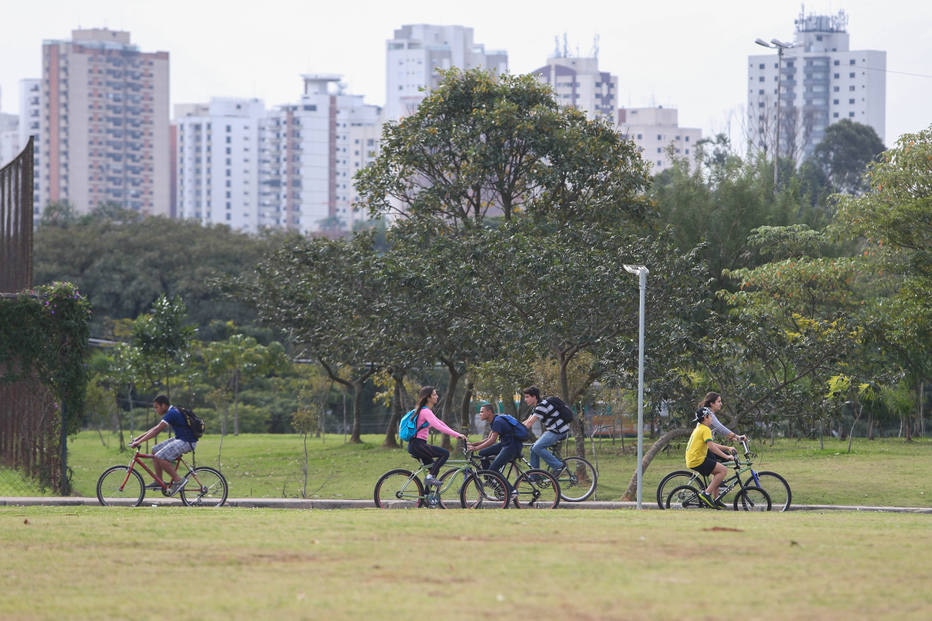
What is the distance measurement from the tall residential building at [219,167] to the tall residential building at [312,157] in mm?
1799

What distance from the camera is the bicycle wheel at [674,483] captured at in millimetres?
16516

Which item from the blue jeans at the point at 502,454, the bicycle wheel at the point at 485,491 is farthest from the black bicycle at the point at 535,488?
the bicycle wheel at the point at 485,491

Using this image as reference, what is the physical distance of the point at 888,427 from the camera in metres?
45.7

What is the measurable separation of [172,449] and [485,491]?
4325mm

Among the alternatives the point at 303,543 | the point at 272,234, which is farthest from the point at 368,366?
the point at 272,234

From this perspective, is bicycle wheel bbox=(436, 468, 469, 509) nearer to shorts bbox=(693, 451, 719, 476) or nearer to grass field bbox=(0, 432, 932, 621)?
grass field bbox=(0, 432, 932, 621)

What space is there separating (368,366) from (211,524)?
24.3 m

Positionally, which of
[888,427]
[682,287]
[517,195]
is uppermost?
[517,195]

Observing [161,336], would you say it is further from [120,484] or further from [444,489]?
[444,489]

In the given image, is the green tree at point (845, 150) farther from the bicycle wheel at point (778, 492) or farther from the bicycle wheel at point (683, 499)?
the bicycle wheel at point (683, 499)

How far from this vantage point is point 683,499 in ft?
54.4

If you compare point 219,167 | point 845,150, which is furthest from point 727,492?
point 219,167

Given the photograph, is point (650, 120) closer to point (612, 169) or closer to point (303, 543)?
point (612, 169)

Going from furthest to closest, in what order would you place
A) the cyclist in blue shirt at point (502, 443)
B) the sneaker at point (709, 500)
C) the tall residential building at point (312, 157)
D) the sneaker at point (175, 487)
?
the tall residential building at point (312, 157)
the sneaker at point (175, 487)
the sneaker at point (709, 500)
the cyclist in blue shirt at point (502, 443)
